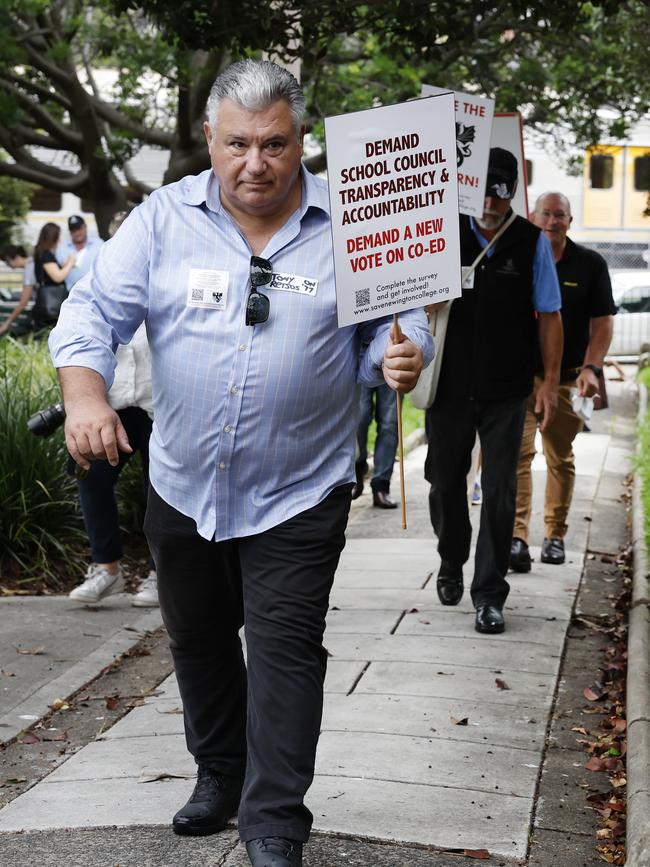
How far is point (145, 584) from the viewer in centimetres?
738

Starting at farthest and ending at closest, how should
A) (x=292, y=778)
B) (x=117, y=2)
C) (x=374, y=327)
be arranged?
(x=117, y=2) → (x=374, y=327) → (x=292, y=778)

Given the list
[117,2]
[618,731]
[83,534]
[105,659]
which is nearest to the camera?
[618,731]

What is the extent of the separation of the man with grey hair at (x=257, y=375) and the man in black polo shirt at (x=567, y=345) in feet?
14.0

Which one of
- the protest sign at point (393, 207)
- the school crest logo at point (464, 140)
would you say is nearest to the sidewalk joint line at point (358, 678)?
the protest sign at point (393, 207)

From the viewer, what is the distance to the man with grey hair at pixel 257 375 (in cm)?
365

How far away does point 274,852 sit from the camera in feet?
11.7

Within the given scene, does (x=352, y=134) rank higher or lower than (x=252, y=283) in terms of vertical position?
higher

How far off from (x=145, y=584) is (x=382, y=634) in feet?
4.83

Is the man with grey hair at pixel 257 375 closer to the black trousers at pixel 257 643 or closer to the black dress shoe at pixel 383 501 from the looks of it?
the black trousers at pixel 257 643

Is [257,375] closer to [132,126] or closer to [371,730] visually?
[371,730]

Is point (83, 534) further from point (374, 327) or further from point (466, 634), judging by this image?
point (374, 327)

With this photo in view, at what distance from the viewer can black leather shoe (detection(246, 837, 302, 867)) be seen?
355 centimetres

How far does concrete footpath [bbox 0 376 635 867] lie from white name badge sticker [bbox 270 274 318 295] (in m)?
1.60

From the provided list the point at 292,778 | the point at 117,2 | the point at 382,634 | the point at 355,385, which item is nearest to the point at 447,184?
the point at 355,385
